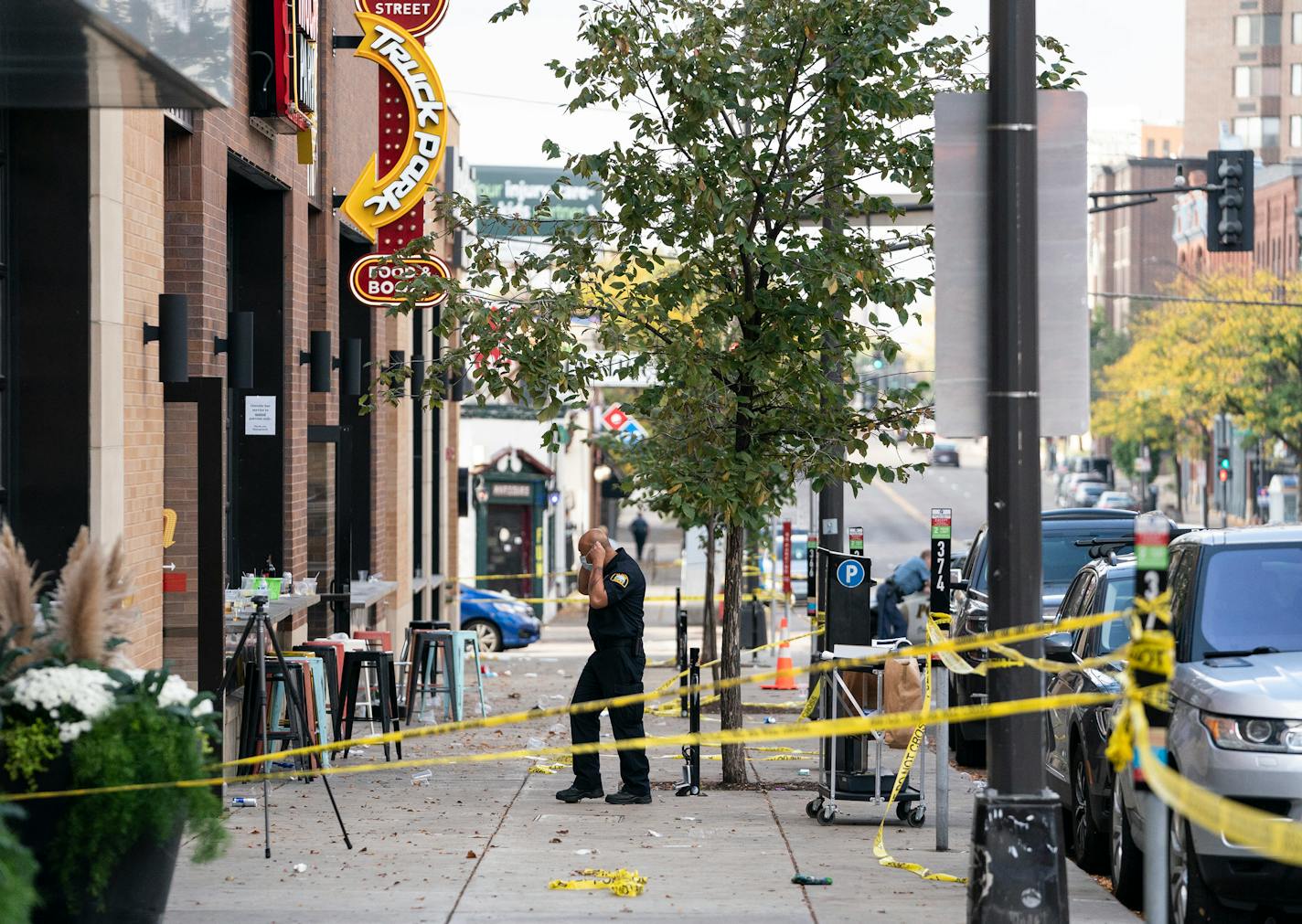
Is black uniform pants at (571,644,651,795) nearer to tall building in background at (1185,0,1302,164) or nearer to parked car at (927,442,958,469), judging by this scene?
parked car at (927,442,958,469)

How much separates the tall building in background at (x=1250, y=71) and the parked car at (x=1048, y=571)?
3861 inches

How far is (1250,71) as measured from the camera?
111m

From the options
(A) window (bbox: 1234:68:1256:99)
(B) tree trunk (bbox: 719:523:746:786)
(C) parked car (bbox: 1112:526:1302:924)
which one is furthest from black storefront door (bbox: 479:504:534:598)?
(A) window (bbox: 1234:68:1256:99)

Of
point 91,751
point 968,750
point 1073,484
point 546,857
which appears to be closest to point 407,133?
point 968,750

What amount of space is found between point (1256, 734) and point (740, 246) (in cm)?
545

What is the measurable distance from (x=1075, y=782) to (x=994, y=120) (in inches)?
180

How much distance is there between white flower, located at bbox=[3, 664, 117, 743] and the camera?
20.6 ft

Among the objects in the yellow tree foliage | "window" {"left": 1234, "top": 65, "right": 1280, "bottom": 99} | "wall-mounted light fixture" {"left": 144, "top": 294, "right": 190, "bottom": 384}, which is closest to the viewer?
"wall-mounted light fixture" {"left": 144, "top": 294, "right": 190, "bottom": 384}

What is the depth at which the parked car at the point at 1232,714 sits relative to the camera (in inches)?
281

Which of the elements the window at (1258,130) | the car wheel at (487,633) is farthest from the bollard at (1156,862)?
the window at (1258,130)

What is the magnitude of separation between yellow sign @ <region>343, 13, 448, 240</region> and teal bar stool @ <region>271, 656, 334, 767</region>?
14.3 feet

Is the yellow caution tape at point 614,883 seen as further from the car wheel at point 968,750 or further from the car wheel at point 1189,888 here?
the car wheel at point 968,750

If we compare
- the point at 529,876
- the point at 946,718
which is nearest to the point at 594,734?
the point at 529,876

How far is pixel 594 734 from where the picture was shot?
11.7 metres
